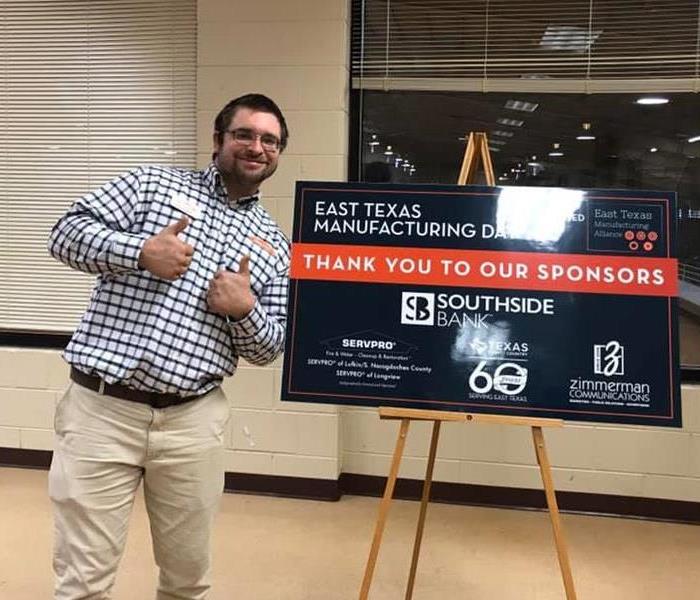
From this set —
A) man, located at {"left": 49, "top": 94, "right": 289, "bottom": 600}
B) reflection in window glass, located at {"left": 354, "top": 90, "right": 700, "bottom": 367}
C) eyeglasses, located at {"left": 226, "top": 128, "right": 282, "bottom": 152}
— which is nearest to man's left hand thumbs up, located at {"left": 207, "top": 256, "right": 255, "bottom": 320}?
man, located at {"left": 49, "top": 94, "right": 289, "bottom": 600}

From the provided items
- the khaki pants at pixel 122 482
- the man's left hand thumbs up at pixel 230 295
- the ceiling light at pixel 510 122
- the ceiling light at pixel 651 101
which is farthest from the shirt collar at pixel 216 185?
the ceiling light at pixel 651 101

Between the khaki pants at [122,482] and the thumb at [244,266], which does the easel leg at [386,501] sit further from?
the thumb at [244,266]

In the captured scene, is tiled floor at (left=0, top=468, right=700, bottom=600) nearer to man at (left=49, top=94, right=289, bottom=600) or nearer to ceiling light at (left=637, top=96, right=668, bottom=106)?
man at (left=49, top=94, right=289, bottom=600)

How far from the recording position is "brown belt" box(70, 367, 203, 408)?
1.67 metres

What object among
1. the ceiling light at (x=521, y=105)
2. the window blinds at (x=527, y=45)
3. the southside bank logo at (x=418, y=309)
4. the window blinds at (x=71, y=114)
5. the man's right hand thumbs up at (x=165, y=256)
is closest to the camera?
the man's right hand thumbs up at (x=165, y=256)

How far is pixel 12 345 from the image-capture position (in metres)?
3.65

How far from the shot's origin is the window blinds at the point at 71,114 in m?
3.44

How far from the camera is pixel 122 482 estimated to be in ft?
5.56

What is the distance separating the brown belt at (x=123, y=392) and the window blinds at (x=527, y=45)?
7.00ft

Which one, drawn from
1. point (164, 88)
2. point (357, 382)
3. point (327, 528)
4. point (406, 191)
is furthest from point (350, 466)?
point (164, 88)

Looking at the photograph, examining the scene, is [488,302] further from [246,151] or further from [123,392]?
[123,392]

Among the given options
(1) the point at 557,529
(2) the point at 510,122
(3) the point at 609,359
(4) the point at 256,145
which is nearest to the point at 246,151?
(4) the point at 256,145

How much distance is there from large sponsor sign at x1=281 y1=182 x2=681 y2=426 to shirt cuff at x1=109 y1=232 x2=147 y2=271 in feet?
1.66

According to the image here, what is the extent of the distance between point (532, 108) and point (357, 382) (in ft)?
6.40
